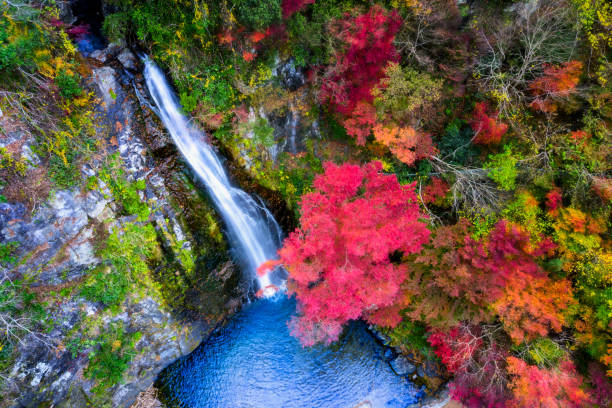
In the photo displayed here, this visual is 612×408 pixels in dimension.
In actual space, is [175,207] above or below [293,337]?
above

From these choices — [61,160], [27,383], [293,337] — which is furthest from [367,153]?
[27,383]

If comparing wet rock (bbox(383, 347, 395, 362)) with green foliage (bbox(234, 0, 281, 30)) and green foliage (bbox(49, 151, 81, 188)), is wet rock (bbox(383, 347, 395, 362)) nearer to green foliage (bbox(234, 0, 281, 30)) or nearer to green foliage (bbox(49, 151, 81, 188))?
green foliage (bbox(49, 151, 81, 188))

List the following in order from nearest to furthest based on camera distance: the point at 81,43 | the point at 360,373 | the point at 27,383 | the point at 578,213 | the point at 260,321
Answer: the point at 27,383 < the point at 578,213 < the point at 81,43 < the point at 360,373 < the point at 260,321

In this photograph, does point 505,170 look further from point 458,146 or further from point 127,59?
point 127,59

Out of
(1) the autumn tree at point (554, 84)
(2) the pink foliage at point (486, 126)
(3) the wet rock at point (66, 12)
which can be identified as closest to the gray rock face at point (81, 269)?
(3) the wet rock at point (66, 12)

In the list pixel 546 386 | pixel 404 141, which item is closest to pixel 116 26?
pixel 404 141

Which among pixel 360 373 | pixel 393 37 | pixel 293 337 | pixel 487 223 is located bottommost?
pixel 360 373

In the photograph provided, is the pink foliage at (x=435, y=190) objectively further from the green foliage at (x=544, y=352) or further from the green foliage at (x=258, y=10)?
the green foliage at (x=258, y=10)

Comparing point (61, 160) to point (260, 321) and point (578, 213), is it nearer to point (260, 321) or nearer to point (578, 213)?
point (260, 321)

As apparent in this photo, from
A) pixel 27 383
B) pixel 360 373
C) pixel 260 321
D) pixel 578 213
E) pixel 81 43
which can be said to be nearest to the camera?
pixel 27 383
